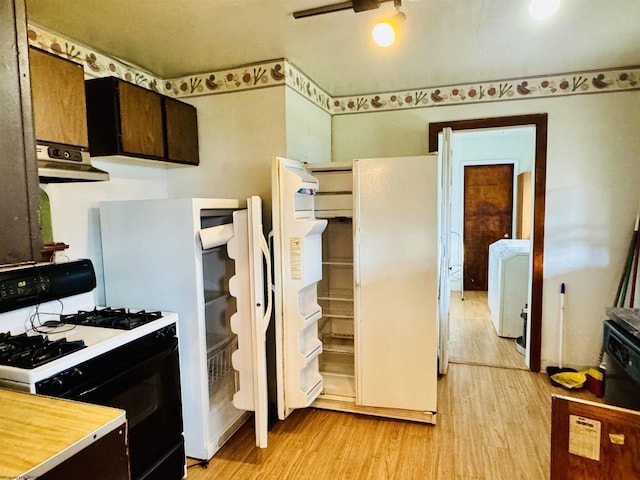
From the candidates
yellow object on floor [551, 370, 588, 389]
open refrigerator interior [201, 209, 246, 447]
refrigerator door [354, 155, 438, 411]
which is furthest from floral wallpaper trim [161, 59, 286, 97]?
yellow object on floor [551, 370, 588, 389]

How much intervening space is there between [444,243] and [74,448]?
2750 millimetres

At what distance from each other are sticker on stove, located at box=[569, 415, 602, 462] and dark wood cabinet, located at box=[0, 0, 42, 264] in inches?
62.0

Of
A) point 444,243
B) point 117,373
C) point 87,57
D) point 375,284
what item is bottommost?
point 117,373

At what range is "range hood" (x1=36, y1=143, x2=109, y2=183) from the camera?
5.54ft

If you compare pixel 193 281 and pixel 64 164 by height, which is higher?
pixel 64 164

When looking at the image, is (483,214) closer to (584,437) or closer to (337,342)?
(337,342)

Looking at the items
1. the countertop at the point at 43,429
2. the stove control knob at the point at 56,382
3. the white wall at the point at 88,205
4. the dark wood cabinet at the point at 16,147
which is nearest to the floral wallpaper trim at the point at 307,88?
the white wall at the point at 88,205

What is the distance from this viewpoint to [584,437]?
1237 millimetres

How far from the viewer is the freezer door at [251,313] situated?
2078mm

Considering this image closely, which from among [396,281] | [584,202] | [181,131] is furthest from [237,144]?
[584,202]

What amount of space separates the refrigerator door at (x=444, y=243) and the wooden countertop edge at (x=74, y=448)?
2.38m

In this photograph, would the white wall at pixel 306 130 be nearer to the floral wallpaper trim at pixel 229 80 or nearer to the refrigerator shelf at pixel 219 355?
the floral wallpaper trim at pixel 229 80

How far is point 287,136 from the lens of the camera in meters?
2.65

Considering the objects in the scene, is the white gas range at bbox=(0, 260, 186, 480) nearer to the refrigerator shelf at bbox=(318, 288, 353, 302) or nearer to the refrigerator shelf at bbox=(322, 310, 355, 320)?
the refrigerator shelf at bbox=(322, 310, 355, 320)
